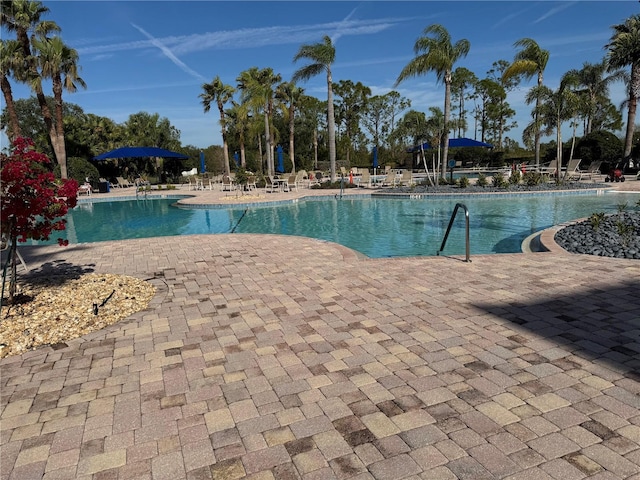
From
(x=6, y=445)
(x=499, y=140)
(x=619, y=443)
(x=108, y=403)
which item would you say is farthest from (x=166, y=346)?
(x=499, y=140)

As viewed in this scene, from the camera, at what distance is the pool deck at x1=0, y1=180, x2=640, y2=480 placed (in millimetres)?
2203

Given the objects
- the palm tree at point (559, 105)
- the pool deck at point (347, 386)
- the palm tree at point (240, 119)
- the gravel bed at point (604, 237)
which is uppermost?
the palm tree at point (240, 119)

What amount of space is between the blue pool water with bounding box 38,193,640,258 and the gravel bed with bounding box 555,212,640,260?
1.31m

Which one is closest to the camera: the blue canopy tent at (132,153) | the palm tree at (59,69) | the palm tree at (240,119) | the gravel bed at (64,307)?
the gravel bed at (64,307)

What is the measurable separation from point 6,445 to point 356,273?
4.25m

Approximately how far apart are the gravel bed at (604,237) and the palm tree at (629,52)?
18.8 metres

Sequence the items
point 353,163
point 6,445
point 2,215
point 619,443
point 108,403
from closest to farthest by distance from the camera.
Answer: point 619,443
point 6,445
point 108,403
point 2,215
point 353,163

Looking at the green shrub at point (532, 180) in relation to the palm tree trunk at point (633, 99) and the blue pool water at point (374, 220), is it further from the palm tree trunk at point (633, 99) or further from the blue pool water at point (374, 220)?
the palm tree trunk at point (633, 99)

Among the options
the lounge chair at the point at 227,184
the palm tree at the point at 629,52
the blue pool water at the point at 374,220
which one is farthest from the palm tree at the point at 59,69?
the palm tree at the point at 629,52

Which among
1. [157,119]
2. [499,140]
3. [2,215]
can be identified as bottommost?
[2,215]

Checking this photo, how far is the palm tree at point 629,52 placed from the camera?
846 inches

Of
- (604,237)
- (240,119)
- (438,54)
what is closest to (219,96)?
(240,119)

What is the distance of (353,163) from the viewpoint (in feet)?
136

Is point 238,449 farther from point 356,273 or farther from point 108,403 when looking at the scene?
point 356,273
